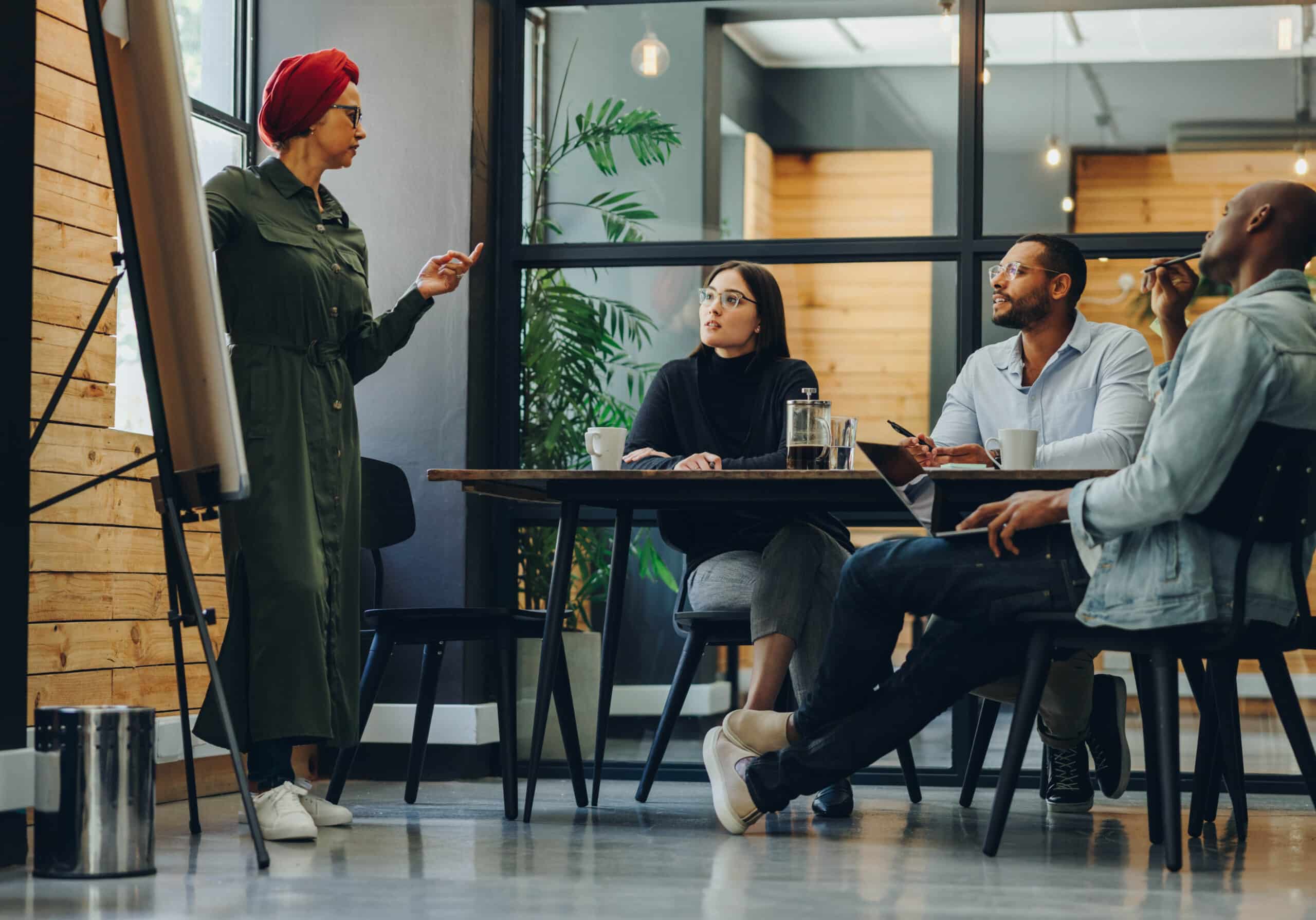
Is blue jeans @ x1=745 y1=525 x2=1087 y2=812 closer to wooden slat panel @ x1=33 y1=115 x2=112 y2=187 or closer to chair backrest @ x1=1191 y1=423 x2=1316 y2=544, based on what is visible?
chair backrest @ x1=1191 y1=423 x2=1316 y2=544

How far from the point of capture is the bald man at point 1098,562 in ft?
7.93

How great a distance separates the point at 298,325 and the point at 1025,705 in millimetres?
1584

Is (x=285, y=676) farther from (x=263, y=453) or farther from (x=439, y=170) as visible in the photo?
(x=439, y=170)

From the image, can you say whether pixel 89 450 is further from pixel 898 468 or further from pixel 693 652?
pixel 898 468

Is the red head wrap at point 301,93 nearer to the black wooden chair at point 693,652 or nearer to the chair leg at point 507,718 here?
the chair leg at point 507,718

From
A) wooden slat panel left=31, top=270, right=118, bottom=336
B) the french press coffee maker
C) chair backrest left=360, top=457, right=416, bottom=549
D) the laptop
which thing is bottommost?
chair backrest left=360, top=457, right=416, bottom=549

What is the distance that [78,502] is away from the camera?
133 inches

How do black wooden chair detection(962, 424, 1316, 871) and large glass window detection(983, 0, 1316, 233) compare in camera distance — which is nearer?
black wooden chair detection(962, 424, 1316, 871)

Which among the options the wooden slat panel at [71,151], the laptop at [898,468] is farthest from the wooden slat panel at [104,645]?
the laptop at [898,468]

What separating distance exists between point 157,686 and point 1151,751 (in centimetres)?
227

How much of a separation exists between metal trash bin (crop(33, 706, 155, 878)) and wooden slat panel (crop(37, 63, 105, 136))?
1410mm

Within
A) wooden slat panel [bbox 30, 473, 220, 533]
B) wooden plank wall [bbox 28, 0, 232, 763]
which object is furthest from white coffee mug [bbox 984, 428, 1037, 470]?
wooden plank wall [bbox 28, 0, 232, 763]

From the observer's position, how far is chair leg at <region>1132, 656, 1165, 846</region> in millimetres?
2807

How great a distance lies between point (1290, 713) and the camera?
9.34 feet
